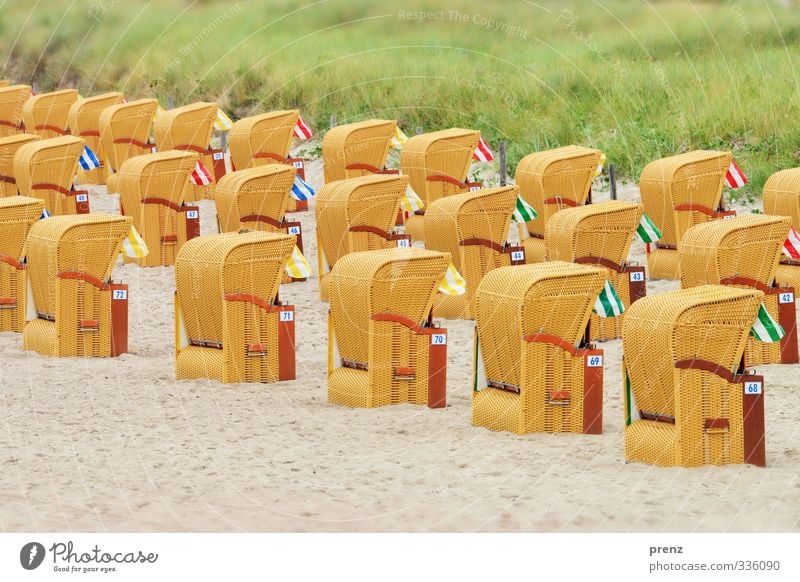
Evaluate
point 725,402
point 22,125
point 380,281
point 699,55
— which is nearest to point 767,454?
point 725,402

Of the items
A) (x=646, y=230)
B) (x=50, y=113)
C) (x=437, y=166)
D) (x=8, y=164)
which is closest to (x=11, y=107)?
(x=50, y=113)

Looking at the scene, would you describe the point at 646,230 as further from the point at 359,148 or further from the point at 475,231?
the point at 359,148

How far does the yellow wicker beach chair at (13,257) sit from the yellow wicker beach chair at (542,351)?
25.7ft

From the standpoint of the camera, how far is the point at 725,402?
15055 mm

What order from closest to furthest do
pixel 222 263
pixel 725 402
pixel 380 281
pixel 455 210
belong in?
pixel 725 402
pixel 380 281
pixel 222 263
pixel 455 210

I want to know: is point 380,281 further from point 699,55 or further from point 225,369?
point 699,55

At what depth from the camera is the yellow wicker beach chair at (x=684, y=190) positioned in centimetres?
2400

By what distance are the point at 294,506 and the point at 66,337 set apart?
7281 mm

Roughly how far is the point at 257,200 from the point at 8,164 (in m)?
7.69

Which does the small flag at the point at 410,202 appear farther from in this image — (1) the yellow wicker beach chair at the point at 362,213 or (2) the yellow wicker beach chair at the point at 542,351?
(2) the yellow wicker beach chair at the point at 542,351

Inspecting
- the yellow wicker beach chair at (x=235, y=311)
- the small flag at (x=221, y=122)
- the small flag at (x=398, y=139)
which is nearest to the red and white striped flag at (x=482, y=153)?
the small flag at (x=398, y=139)

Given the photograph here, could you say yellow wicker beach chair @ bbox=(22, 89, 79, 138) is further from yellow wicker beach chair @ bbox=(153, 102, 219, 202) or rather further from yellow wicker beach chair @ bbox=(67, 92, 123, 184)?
yellow wicker beach chair @ bbox=(153, 102, 219, 202)

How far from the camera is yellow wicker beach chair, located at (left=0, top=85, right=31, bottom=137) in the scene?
129ft

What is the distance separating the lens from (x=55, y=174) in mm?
28531
